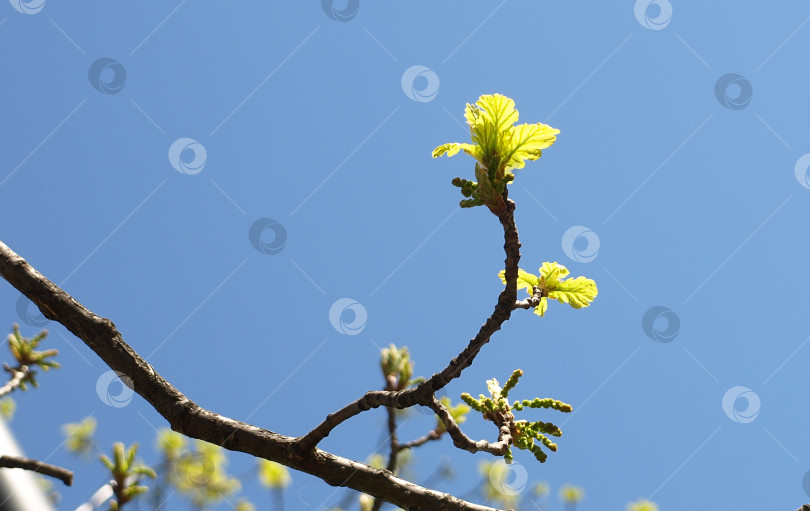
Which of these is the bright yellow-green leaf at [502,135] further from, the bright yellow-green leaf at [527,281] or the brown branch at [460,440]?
the brown branch at [460,440]

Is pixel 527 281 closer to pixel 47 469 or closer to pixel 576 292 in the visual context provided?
pixel 576 292

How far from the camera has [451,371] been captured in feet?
7.61

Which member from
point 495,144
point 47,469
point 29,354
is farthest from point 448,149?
point 29,354

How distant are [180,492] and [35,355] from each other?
79.1 inches

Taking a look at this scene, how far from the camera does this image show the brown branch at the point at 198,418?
229 cm

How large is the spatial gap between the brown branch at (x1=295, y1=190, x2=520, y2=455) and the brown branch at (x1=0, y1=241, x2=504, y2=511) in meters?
0.01

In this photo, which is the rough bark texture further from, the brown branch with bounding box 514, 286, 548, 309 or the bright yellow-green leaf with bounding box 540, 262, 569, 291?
the bright yellow-green leaf with bounding box 540, 262, 569, 291

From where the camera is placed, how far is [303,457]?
2332 millimetres

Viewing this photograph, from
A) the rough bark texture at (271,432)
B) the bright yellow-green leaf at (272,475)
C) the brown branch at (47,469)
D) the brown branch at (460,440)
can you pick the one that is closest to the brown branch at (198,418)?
the rough bark texture at (271,432)

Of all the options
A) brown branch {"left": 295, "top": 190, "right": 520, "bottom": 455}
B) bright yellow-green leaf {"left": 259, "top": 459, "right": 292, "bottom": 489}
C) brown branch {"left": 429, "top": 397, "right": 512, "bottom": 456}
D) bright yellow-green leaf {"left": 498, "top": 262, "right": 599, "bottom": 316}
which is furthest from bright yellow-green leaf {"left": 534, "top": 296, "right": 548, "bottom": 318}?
bright yellow-green leaf {"left": 259, "top": 459, "right": 292, "bottom": 489}

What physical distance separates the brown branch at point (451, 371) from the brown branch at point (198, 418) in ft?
0.04

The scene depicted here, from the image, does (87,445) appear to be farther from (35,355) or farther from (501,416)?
(501,416)

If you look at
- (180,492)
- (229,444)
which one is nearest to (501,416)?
(229,444)

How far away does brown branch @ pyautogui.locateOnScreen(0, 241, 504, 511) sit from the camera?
229 cm
